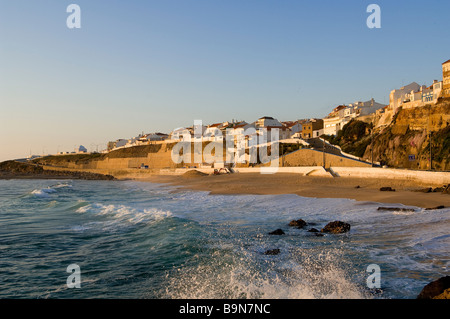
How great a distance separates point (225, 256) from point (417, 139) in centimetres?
4604

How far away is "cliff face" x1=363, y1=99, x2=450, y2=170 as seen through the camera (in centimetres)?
4294

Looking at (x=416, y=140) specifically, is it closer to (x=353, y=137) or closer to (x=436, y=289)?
(x=353, y=137)

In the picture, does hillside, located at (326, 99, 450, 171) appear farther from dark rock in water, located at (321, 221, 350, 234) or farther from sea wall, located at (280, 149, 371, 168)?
dark rock in water, located at (321, 221, 350, 234)

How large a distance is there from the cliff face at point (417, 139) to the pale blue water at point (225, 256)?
96.5 ft

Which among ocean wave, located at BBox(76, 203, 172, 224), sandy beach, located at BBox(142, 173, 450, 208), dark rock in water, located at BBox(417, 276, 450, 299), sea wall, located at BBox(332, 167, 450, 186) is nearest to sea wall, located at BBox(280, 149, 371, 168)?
sea wall, located at BBox(332, 167, 450, 186)

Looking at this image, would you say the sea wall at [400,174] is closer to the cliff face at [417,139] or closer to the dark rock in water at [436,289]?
the cliff face at [417,139]

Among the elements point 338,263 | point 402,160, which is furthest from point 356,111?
point 338,263

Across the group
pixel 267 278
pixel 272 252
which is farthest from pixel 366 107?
pixel 267 278

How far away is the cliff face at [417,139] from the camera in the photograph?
4294 centimetres

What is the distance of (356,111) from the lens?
Result: 83.0 meters

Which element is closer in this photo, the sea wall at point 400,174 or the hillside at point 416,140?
the sea wall at point 400,174

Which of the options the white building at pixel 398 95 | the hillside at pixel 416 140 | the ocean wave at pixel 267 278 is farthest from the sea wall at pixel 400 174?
the white building at pixel 398 95

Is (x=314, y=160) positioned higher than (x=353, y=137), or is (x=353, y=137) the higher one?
(x=353, y=137)

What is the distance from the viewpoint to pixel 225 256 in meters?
11.3
